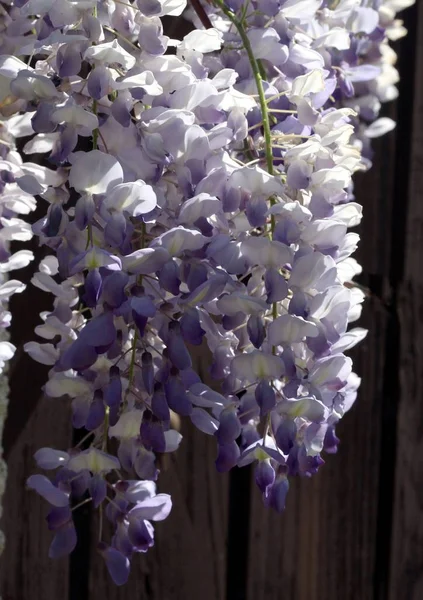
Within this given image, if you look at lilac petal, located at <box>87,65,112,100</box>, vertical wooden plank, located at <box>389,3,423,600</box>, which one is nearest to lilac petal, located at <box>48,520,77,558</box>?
lilac petal, located at <box>87,65,112,100</box>

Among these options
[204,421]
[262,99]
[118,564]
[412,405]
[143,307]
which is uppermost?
[262,99]

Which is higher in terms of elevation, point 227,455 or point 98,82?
point 98,82

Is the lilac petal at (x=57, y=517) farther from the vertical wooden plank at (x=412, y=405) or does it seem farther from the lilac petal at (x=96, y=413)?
the vertical wooden plank at (x=412, y=405)

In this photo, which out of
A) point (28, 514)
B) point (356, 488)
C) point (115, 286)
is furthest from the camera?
point (356, 488)

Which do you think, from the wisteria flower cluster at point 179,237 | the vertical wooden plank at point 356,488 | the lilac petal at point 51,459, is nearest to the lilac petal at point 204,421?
the wisteria flower cluster at point 179,237

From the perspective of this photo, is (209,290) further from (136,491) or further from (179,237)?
(136,491)

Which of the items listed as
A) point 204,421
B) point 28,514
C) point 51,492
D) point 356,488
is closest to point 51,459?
point 51,492

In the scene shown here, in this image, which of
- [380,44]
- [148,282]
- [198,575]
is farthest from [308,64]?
[198,575]
